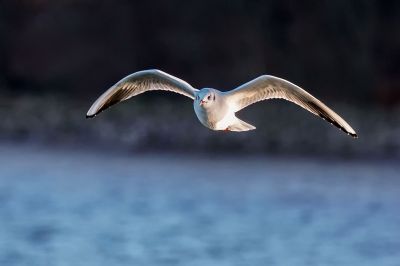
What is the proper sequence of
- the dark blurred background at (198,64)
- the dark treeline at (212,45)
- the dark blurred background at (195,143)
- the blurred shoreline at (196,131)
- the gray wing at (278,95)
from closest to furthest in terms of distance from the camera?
the gray wing at (278,95)
the dark blurred background at (195,143)
the blurred shoreline at (196,131)
the dark blurred background at (198,64)
the dark treeline at (212,45)

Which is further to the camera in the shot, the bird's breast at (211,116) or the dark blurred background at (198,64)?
the dark blurred background at (198,64)

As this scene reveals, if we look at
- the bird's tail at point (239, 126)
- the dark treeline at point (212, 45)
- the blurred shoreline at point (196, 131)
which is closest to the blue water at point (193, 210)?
the blurred shoreline at point (196, 131)

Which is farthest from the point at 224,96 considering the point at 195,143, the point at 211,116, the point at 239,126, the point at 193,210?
the point at 195,143

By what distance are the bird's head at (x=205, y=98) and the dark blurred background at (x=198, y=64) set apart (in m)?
11.7

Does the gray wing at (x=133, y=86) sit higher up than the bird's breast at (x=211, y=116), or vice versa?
the gray wing at (x=133, y=86)

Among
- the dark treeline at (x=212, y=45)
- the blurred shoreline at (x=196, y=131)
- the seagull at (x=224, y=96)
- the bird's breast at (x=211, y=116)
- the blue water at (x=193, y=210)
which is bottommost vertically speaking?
the bird's breast at (x=211, y=116)

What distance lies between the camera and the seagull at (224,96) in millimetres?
9039

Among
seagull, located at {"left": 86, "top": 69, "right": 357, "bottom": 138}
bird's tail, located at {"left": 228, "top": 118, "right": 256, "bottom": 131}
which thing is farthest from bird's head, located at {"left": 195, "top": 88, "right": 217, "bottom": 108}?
bird's tail, located at {"left": 228, "top": 118, "right": 256, "bottom": 131}

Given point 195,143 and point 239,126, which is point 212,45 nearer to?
point 195,143

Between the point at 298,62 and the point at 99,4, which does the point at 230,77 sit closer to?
the point at 298,62

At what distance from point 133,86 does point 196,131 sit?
11.4m

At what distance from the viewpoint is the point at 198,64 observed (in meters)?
23.6

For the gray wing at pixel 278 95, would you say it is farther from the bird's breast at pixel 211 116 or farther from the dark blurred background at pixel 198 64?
the dark blurred background at pixel 198 64

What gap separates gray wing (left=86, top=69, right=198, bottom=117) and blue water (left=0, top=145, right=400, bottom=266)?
5.02 metres
